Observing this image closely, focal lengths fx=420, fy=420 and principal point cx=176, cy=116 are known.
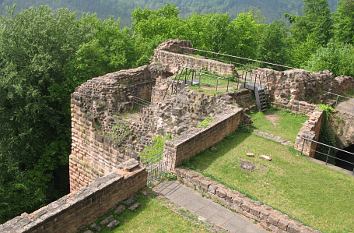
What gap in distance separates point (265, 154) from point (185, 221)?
4.95 m

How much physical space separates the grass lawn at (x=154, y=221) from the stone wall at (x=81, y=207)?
510 millimetres

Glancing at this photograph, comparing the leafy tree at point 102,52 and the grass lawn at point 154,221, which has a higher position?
the leafy tree at point 102,52

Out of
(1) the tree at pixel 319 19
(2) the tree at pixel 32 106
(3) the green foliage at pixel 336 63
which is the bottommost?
(2) the tree at pixel 32 106

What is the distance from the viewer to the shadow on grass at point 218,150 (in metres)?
12.8

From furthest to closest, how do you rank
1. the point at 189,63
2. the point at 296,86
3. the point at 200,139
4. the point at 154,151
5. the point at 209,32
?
the point at 209,32
the point at 189,63
the point at 296,86
the point at 154,151
the point at 200,139

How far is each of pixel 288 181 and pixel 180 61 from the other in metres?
12.2

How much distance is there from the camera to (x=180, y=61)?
23.2 meters

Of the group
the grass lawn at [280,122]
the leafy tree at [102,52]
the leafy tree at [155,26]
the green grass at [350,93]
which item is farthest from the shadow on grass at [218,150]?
the leafy tree at [155,26]

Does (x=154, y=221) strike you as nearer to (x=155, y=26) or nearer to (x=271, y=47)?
(x=155, y=26)

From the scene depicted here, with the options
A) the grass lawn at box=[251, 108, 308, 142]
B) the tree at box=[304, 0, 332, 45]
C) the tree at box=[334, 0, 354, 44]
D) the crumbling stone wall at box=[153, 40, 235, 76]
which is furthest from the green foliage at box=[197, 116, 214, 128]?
the tree at box=[304, 0, 332, 45]

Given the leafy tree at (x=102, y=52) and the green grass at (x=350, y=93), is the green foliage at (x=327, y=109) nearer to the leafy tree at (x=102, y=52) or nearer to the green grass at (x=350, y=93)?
the green grass at (x=350, y=93)

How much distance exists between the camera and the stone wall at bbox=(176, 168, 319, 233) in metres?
10.2

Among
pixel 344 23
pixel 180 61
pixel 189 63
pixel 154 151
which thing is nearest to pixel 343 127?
pixel 154 151

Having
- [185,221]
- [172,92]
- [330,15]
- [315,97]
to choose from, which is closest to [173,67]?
[172,92]
